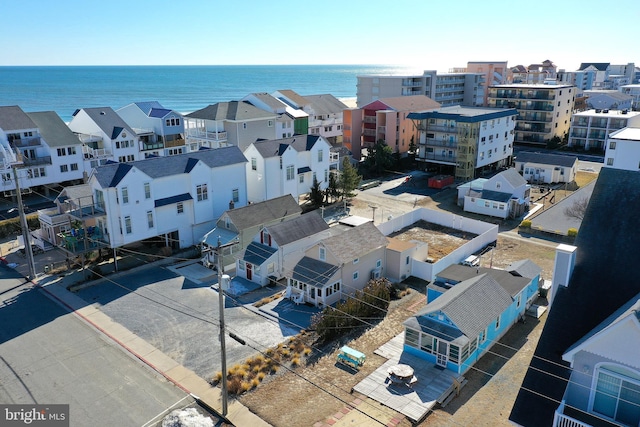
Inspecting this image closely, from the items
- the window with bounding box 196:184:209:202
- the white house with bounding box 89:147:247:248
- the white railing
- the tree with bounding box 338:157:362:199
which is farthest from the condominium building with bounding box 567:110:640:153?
the white railing

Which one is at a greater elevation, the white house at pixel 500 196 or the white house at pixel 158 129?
the white house at pixel 158 129

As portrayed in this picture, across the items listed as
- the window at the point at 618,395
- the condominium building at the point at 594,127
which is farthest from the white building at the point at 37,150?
the condominium building at the point at 594,127

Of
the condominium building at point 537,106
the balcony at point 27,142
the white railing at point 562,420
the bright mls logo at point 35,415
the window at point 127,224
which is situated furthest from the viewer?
the condominium building at point 537,106

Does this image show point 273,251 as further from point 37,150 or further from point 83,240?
point 37,150

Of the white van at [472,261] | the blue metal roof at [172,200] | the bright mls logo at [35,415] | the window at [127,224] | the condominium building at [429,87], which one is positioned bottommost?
the bright mls logo at [35,415]

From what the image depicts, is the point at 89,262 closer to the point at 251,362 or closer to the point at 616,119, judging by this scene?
the point at 251,362

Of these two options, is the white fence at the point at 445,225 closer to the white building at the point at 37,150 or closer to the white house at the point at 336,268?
the white house at the point at 336,268

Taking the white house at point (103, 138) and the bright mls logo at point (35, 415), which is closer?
the bright mls logo at point (35, 415)

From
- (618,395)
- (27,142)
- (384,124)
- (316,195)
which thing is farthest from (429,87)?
(618,395)
